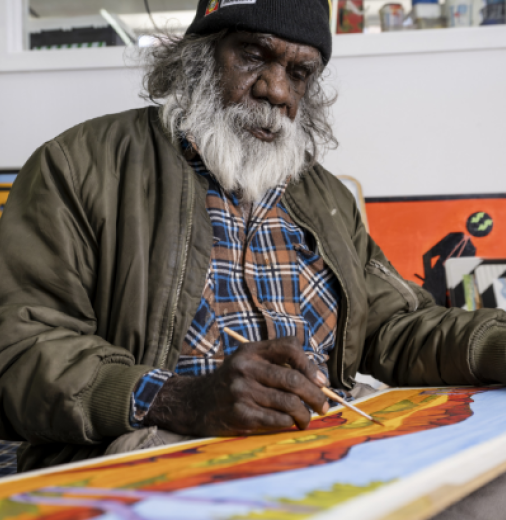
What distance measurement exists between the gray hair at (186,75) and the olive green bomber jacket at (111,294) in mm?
116

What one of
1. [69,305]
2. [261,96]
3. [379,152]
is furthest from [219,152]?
[379,152]

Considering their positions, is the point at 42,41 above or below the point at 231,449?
above

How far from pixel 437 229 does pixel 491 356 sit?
126 cm

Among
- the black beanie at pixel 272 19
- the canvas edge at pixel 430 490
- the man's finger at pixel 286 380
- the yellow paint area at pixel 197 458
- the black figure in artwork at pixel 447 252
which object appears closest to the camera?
the canvas edge at pixel 430 490

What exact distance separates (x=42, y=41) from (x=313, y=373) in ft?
7.79

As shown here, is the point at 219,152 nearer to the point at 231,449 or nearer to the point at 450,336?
the point at 450,336

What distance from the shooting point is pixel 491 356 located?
1247 millimetres

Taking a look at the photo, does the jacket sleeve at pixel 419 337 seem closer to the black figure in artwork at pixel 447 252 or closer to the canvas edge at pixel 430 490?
the canvas edge at pixel 430 490

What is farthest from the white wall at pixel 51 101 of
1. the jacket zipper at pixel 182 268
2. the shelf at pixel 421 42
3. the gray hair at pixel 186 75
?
the jacket zipper at pixel 182 268

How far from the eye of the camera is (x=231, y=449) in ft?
2.60

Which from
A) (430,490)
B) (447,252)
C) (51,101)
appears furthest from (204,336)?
(51,101)

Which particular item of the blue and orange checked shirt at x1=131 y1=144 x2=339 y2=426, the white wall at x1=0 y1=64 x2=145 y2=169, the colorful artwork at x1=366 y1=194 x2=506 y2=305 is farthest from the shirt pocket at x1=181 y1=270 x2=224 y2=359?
the white wall at x1=0 y1=64 x2=145 y2=169

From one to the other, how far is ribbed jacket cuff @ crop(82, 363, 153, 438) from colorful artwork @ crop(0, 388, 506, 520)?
0.53ft

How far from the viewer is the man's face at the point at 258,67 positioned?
1.46 m
